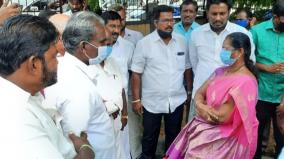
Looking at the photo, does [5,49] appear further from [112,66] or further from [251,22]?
[251,22]

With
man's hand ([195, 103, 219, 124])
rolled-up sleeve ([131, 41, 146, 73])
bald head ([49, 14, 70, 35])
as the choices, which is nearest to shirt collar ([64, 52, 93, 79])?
bald head ([49, 14, 70, 35])

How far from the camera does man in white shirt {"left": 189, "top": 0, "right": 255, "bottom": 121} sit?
4078 millimetres

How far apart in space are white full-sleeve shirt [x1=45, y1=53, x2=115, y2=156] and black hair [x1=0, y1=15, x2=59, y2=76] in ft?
2.11

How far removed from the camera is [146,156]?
464 centimetres

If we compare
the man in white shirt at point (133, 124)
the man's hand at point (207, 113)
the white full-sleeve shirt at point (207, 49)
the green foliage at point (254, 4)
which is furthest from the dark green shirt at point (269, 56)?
the green foliage at point (254, 4)

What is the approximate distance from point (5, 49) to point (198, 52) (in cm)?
283

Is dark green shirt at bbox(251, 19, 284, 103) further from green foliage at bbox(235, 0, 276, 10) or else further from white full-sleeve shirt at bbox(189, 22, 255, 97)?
green foliage at bbox(235, 0, 276, 10)

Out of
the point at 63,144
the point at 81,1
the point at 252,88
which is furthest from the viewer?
the point at 81,1

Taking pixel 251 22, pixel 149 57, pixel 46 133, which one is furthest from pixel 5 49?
pixel 251 22

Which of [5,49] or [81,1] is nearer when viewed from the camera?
[5,49]

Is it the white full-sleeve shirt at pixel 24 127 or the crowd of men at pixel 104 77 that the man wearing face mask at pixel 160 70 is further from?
the white full-sleeve shirt at pixel 24 127

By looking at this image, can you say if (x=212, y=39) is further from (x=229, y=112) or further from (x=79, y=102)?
(x=79, y=102)

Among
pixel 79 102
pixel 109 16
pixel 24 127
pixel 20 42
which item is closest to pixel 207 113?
pixel 79 102

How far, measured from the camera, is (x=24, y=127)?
1364 millimetres
